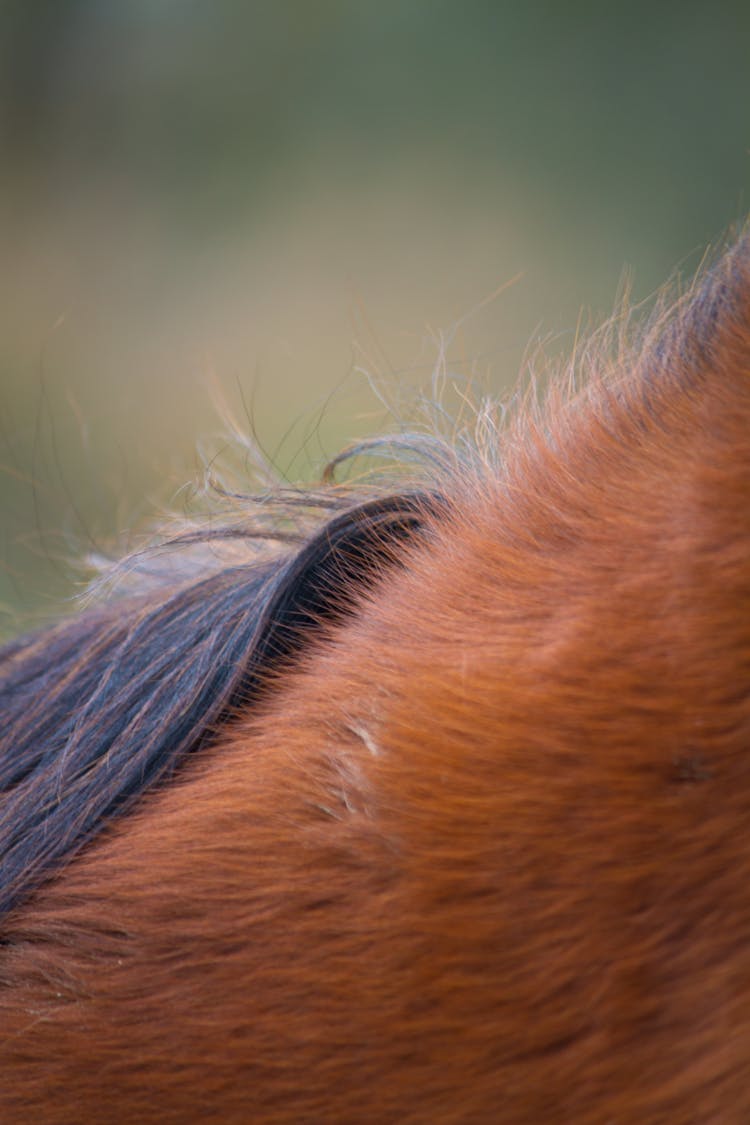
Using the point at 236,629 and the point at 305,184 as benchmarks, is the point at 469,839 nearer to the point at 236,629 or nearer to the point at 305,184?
the point at 236,629

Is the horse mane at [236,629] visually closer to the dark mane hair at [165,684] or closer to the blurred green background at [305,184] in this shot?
the dark mane hair at [165,684]

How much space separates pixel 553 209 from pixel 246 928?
5.36 feet

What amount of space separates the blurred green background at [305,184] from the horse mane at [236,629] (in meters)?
1.05

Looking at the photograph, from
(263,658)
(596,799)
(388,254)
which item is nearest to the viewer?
(596,799)

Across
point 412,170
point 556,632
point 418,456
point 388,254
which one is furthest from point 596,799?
point 412,170

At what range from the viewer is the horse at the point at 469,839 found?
278 mm

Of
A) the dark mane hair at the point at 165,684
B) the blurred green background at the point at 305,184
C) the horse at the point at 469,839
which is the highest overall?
the blurred green background at the point at 305,184

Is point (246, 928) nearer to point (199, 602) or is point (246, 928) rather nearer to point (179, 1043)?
point (179, 1043)

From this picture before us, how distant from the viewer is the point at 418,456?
1.54 feet

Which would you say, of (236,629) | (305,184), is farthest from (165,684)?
(305,184)

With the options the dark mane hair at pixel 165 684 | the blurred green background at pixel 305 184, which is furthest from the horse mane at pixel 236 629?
the blurred green background at pixel 305 184

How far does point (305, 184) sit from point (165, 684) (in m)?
1.64

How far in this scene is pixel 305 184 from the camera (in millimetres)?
1898

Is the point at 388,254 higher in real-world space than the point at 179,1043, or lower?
higher
